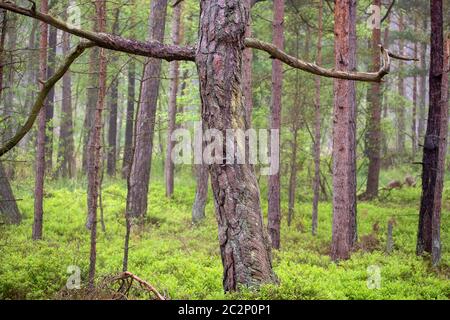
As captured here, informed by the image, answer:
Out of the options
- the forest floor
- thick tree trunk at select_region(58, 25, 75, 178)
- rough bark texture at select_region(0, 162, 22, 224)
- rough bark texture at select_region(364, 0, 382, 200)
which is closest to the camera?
the forest floor

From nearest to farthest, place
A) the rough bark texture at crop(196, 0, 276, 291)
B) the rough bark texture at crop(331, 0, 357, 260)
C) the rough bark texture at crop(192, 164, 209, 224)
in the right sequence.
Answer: the rough bark texture at crop(196, 0, 276, 291) < the rough bark texture at crop(331, 0, 357, 260) < the rough bark texture at crop(192, 164, 209, 224)

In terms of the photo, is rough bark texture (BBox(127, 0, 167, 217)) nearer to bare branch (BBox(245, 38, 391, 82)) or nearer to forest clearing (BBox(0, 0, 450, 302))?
forest clearing (BBox(0, 0, 450, 302))

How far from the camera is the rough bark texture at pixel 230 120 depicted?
494 cm

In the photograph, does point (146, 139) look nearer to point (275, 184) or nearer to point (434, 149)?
point (275, 184)

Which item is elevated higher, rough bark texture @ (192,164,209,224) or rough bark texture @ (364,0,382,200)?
rough bark texture @ (364,0,382,200)

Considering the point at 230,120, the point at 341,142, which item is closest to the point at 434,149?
the point at 341,142

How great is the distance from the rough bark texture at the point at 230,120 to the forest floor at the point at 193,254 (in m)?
0.34

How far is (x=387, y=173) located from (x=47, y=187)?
707 inches

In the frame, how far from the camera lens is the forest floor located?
293 inches

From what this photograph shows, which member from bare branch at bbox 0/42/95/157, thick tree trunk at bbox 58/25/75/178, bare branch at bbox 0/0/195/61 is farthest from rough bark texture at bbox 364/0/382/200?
bare branch at bbox 0/42/95/157

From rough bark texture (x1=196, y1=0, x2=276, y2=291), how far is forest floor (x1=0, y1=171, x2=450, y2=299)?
34 centimetres

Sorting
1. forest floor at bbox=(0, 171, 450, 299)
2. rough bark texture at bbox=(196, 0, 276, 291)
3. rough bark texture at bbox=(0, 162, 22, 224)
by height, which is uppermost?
rough bark texture at bbox=(196, 0, 276, 291)

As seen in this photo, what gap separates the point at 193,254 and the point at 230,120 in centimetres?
662

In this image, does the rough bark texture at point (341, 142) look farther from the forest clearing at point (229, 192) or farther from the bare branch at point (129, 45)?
the bare branch at point (129, 45)
